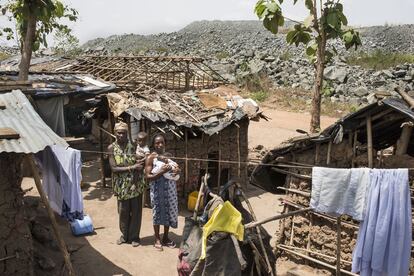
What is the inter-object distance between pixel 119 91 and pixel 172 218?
5362 mm

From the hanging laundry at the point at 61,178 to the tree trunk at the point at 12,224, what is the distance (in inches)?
31.7

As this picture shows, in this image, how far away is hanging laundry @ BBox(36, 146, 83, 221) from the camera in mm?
6566

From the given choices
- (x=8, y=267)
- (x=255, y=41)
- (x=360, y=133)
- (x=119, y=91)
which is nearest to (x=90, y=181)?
(x=119, y=91)

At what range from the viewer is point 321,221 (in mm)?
7215

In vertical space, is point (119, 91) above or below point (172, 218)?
above

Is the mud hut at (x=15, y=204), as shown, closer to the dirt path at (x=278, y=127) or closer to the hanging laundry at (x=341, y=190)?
the hanging laundry at (x=341, y=190)

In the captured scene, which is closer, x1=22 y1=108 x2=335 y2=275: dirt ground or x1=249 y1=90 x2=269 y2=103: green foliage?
x1=22 y1=108 x2=335 y2=275: dirt ground

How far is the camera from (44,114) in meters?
9.70

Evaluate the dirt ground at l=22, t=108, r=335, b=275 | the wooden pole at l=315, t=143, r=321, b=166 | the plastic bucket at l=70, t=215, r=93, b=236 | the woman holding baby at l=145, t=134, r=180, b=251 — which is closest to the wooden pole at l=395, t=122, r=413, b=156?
the wooden pole at l=315, t=143, r=321, b=166

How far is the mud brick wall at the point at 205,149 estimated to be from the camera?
35.8 ft

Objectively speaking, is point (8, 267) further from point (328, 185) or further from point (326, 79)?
point (326, 79)

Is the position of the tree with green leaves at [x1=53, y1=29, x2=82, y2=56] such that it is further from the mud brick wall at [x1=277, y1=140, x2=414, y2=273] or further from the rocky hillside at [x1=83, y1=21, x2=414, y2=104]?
the mud brick wall at [x1=277, y1=140, x2=414, y2=273]

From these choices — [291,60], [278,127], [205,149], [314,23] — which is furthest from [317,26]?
[291,60]

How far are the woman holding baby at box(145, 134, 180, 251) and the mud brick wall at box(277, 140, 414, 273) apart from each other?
1.91m
